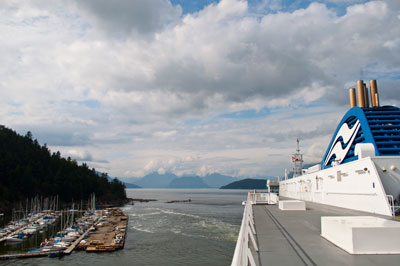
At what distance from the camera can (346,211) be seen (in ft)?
55.5

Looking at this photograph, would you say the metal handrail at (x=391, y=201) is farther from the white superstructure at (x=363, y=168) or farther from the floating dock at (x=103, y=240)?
the floating dock at (x=103, y=240)

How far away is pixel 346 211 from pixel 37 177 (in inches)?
4494

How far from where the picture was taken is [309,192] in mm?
31047

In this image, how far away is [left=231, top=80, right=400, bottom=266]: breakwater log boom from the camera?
660 cm

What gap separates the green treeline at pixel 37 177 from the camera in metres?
94.6

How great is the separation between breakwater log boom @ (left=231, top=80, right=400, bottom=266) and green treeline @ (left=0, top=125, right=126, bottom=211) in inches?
3449

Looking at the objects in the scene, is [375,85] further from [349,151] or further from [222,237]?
[222,237]

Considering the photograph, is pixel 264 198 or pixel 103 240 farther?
pixel 103 240

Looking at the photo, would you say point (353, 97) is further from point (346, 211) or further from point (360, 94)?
point (346, 211)

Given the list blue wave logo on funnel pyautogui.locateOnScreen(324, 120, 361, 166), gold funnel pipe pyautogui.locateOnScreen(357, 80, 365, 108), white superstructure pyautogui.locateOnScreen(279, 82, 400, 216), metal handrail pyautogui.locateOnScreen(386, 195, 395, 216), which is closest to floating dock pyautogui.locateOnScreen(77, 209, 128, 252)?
white superstructure pyautogui.locateOnScreen(279, 82, 400, 216)

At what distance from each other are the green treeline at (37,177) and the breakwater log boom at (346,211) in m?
87.6

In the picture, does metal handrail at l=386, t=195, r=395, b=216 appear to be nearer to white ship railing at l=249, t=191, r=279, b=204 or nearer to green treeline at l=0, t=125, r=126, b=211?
white ship railing at l=249, t=191, r=279, b=204

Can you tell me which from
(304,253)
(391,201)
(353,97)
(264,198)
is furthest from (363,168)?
(353,97)

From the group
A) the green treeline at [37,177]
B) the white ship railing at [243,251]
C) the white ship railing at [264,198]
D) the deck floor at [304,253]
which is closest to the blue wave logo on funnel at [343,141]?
the white ship railing at [264,198]
